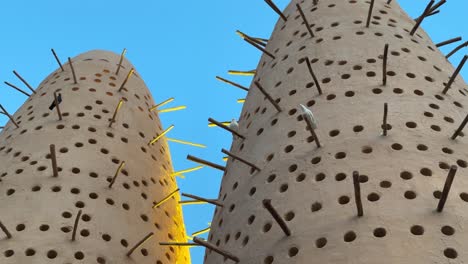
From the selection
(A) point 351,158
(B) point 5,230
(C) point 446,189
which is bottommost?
(C) point 446,189

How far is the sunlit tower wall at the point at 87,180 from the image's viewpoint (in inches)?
285

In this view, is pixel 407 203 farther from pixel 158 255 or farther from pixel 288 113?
pixel 158 255

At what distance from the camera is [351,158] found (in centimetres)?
562

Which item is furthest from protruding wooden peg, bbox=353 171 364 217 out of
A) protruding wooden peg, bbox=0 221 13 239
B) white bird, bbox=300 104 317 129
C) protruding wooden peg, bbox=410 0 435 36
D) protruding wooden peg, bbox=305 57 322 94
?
protruding wooden peg, bbox=0 221 13 239

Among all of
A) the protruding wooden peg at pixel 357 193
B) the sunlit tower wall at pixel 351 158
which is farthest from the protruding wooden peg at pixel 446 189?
the protruding wooden peg at pixel 357 193

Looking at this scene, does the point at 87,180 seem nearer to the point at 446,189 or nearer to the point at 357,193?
the point at 357,193

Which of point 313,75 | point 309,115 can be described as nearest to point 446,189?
point 309,115

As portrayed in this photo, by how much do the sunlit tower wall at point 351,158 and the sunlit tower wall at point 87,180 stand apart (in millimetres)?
1661

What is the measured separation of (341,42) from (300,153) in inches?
81.0

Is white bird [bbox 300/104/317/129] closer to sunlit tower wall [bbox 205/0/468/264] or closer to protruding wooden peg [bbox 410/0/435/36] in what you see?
sunlit tower wall [bbox 205/0/468/264]

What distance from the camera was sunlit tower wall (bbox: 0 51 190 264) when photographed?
7238 mm

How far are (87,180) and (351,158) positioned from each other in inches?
148

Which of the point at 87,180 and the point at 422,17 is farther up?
the point at 87,180

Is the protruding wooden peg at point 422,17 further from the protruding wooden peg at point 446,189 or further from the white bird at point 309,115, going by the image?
the protruding wooden peg at point 446,189
